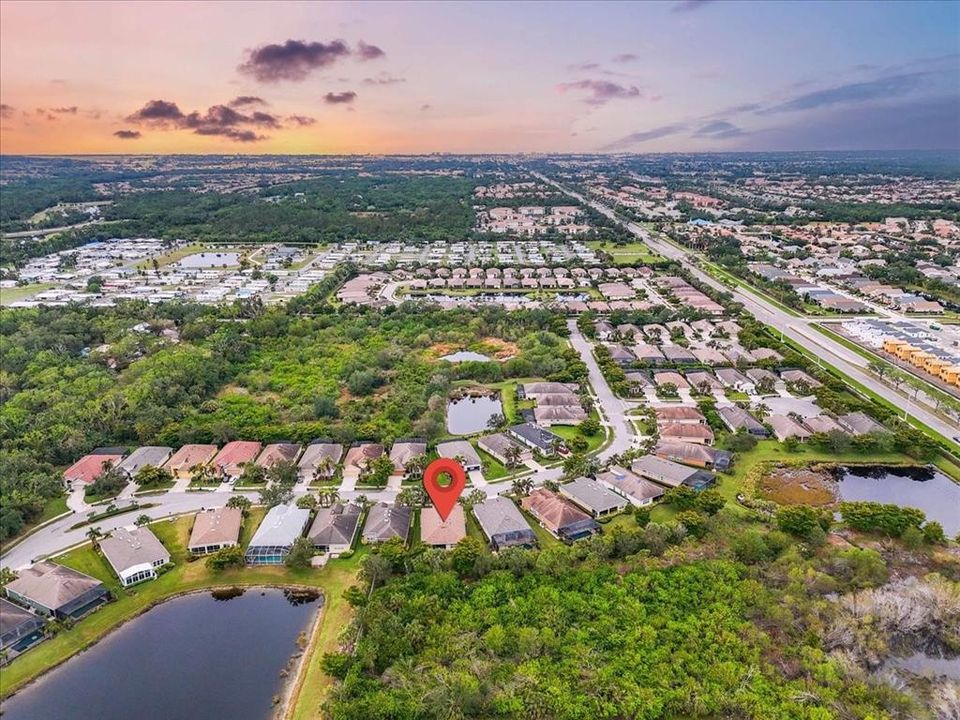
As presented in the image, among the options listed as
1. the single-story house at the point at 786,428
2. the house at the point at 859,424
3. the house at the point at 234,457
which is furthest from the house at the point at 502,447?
the house at the point at 859,424

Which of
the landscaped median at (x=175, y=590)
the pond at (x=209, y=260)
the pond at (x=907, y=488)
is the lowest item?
the pond at (x=907, y=488)

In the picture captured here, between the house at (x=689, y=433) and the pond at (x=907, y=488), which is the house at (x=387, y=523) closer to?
Answer: the house at (x=689, y=433)

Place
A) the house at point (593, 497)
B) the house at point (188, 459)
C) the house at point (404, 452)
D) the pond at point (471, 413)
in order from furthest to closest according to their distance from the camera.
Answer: the pond at point (471, 413) < the house at point (404, 452) < the house at point (188, 459) < the house at point (593, 497)

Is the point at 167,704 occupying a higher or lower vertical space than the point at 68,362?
lower

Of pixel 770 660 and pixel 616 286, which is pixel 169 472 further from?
pixel 616 286

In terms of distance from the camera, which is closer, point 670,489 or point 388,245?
point 670,489

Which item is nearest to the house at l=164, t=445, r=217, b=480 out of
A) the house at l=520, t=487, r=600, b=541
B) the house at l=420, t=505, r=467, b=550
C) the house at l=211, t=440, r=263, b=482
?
the house at l=211, t=440, r=263, b=482

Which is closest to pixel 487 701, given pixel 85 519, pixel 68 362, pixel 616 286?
pixel 85 519
